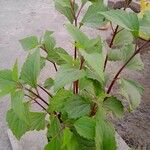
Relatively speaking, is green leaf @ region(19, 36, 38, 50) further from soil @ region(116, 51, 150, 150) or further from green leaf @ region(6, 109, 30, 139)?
soil @ region(116, 51, 150, 150)

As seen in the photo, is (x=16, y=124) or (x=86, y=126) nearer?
(x=86, y=126)

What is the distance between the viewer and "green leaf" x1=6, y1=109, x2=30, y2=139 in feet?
3.26

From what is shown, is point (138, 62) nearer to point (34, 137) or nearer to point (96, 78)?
point (96, 78)

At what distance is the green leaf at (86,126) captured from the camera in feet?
2.82

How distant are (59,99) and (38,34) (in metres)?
1.49

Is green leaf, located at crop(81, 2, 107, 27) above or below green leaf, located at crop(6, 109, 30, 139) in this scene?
above

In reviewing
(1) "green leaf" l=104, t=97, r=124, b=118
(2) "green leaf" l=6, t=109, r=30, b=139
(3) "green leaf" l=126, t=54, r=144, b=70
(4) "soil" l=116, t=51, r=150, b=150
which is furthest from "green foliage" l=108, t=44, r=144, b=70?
(4) "soil" l=116, t=51, r=150, b=150

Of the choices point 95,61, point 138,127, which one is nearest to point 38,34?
point 138,127

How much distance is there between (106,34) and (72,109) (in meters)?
1.51

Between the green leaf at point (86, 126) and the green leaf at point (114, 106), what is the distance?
0.44 feet

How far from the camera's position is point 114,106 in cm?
100

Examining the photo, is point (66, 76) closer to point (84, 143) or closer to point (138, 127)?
point (84, 143)

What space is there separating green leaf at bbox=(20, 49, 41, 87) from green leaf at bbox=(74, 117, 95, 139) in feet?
0.49

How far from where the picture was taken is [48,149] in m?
0.92
